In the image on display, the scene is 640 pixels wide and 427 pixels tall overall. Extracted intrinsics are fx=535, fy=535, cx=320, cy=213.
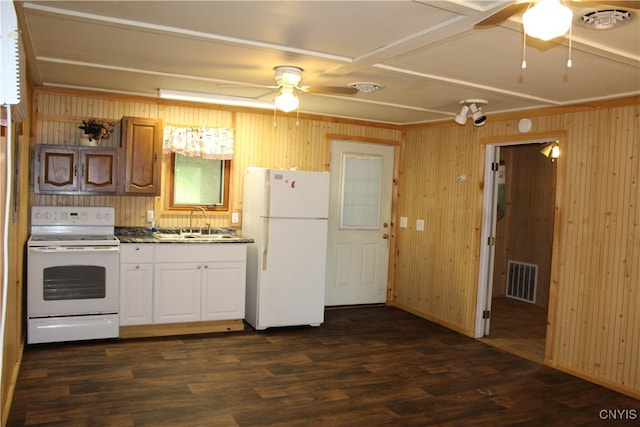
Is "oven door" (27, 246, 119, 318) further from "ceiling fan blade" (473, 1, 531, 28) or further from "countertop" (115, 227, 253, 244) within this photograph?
"ceiling fan blade" (473, 1, 531, 28)

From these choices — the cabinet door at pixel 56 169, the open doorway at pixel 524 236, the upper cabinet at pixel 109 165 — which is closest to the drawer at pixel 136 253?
the upper cabinet at pixel 109 165

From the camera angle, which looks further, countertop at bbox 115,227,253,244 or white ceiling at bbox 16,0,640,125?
countertop at bbox 115,227,253,244

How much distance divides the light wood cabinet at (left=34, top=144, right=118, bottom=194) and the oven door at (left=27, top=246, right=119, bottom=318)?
599mm

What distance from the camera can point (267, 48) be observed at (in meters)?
3.31

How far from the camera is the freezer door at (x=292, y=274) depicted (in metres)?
5.23

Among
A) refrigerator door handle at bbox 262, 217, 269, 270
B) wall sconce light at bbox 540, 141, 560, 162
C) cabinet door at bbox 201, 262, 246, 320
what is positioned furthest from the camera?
wall sconce light at bbox 540, 141, 560, 162

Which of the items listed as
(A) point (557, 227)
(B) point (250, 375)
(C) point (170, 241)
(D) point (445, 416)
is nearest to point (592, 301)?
(A) point (557, 227)

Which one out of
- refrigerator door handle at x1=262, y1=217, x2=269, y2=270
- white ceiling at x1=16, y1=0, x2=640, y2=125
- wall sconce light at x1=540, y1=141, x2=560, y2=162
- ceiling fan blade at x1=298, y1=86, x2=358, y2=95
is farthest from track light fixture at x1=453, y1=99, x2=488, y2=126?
refrigerator door handle at x1=262, y1=217, x2=269, y2=270

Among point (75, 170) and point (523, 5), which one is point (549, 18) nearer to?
point (523, 5)

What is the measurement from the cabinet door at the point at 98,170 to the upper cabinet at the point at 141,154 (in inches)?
4.5

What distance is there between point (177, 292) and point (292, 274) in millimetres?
1120

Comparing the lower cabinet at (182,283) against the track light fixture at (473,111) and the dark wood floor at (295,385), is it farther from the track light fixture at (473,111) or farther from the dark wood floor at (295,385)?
the track light fixture at (473,111)

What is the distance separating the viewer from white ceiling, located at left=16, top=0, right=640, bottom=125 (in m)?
2.66

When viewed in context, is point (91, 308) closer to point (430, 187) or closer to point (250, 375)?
point (250, 375)
